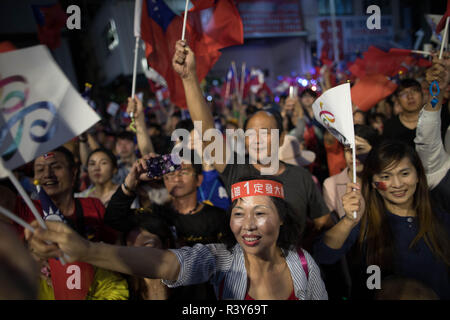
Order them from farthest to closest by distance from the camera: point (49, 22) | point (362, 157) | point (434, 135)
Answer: point (49, 22) < point (362, 157) < point (434, 135)

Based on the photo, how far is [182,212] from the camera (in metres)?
2.58

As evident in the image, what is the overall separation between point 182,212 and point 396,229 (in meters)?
1.50

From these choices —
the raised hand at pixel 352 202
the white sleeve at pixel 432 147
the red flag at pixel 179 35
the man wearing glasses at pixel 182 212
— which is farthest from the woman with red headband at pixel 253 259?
the red flag at pixel 179 35

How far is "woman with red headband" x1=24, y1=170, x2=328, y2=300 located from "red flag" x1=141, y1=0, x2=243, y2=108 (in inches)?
69.8

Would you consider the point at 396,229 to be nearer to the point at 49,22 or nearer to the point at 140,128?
the point at 140,128

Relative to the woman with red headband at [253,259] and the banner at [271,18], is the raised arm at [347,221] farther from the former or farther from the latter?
the banner at [271,18]

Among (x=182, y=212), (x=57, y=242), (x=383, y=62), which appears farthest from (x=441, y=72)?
(x=57, y=242)

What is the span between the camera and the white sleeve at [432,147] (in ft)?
7.67

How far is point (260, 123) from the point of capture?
108 inches

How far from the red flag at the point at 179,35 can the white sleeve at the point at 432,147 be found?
1757mm

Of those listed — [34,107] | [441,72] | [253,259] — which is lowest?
[253,259]

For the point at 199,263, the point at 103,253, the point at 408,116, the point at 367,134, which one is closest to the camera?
the point at 103,253
